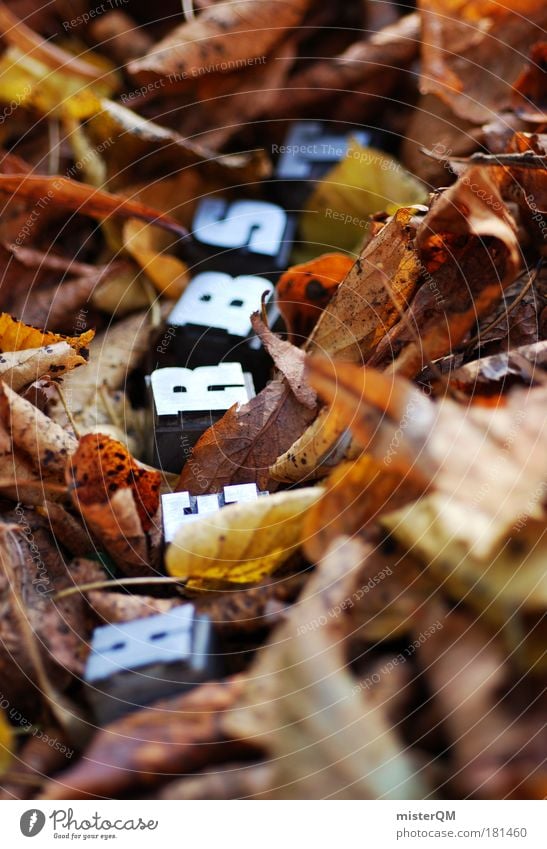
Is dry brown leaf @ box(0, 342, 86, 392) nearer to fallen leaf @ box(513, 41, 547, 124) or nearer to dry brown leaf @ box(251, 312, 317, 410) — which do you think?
dry brown leaf @ box(251, 312, 317, 410)

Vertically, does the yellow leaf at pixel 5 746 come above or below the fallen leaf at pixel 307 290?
below

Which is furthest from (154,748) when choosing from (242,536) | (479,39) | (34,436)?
(479,39)

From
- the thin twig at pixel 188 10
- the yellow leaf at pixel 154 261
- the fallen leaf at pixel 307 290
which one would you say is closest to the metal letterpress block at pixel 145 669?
the fallen leaf at pixel 307 290

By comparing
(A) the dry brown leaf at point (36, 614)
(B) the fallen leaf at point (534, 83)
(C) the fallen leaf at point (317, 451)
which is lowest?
(A) the dry brown leaf at point (36, 614)

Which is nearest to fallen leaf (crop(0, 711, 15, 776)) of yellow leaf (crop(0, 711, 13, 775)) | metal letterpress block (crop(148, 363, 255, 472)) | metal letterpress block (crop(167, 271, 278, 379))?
yellow leaf (crop(0, 711, 13, 775))

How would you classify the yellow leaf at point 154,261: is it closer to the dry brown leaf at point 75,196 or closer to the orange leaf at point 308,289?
the dry brown leaf at point 75,196
